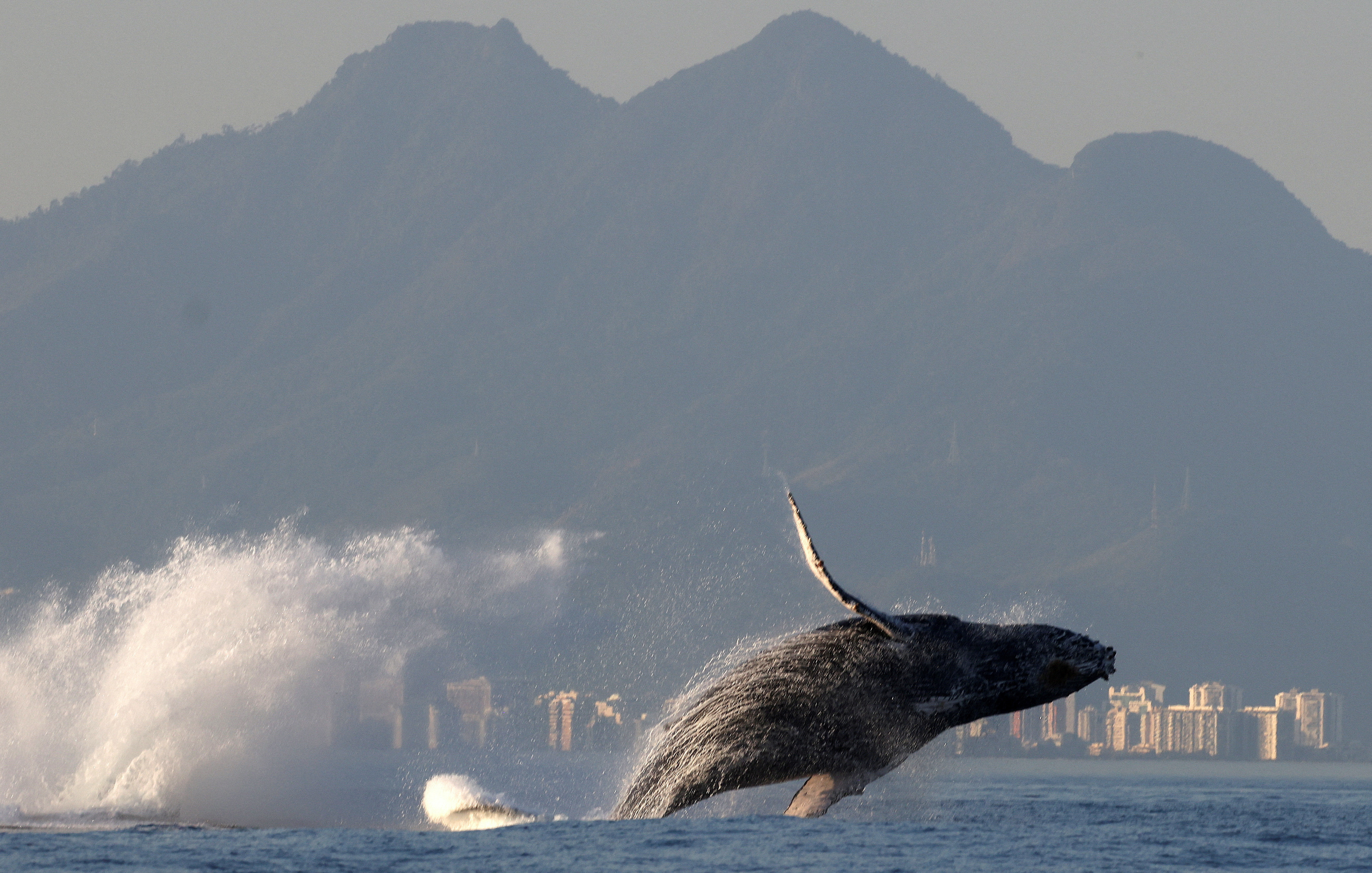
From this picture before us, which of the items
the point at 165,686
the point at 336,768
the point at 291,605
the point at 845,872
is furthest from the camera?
the point at 336,768

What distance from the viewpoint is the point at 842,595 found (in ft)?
81.1

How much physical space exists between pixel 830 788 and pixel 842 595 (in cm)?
501

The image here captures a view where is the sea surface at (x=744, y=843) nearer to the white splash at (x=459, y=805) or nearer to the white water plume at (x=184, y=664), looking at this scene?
the white splash at (x=459, y=805)

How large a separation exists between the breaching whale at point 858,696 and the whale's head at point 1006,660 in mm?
18

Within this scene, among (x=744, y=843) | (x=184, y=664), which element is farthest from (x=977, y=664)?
(x=184, y=664)

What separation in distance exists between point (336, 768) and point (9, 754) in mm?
129626

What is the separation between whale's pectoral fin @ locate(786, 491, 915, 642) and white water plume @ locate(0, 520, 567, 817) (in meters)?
22.8

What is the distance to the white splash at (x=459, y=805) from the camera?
39.6 m

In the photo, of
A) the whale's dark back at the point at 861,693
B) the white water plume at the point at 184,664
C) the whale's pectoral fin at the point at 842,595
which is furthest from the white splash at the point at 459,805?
the whale's pectoral fin at the point at 842,595

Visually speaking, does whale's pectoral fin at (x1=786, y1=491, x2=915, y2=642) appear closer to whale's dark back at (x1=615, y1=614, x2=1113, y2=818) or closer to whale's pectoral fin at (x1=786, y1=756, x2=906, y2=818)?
whale's dark back at (x1=615, y1=614, x2=1113, y2=818)

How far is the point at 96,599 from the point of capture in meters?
51.2

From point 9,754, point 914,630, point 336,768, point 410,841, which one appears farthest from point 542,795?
point 336,768

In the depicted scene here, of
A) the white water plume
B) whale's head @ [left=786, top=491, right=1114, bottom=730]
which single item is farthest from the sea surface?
the white water plume

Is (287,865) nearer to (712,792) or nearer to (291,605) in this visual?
(712,792)
